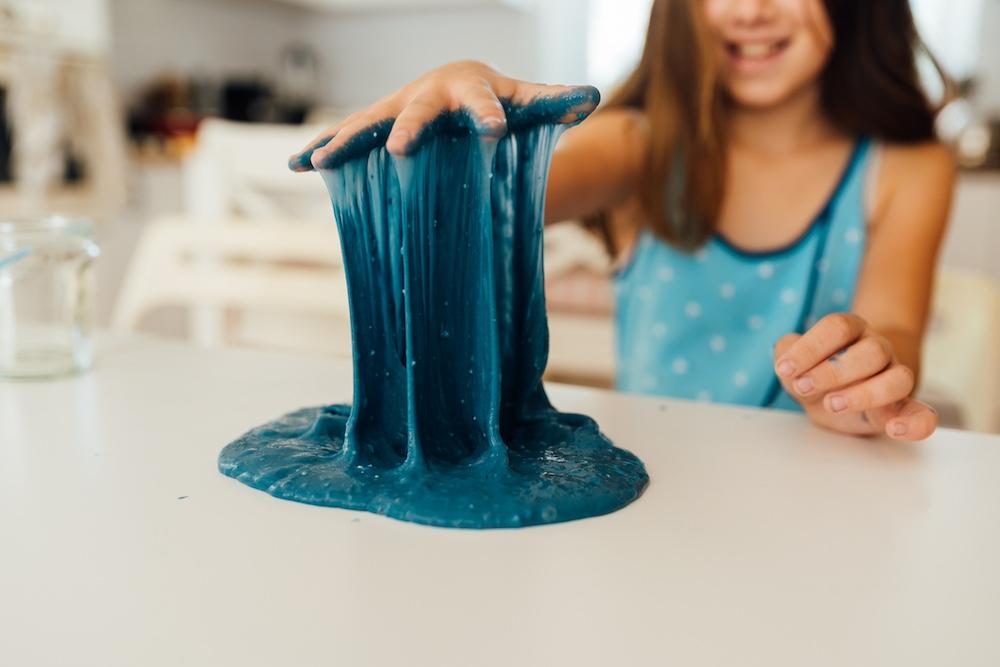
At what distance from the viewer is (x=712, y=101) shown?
1120 millimetres

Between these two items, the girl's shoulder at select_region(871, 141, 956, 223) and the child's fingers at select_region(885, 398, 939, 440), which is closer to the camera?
the child's fingers at select_region(885, 398, 939, 440)

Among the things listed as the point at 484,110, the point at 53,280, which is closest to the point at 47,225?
the point at 53,280

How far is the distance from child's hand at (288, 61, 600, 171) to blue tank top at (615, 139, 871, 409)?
69 cm

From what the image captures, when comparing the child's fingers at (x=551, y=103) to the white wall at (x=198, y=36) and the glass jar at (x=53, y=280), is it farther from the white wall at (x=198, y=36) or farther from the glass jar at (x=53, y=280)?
the white wall at (x=198, y=36)

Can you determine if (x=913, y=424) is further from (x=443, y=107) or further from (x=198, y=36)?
(x=198, y=36)

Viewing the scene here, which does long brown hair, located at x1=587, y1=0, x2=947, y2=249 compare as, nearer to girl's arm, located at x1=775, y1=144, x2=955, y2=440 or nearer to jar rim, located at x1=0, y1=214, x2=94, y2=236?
girl's arm, located at x1=775, y1=144, x2=955, y2=440

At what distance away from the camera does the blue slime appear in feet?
1.51

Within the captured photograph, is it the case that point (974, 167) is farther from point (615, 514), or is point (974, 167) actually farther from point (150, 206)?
point (615, 514)

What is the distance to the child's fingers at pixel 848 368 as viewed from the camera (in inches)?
23.3

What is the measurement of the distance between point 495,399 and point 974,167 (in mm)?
3095

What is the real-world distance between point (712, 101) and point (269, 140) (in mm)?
659

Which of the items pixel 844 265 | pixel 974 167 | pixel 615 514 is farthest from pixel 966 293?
pixel 974 167

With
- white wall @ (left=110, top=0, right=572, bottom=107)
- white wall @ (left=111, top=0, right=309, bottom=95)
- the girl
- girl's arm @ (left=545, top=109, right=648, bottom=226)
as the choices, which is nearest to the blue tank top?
the girl

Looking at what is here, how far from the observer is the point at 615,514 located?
0.46 meters
